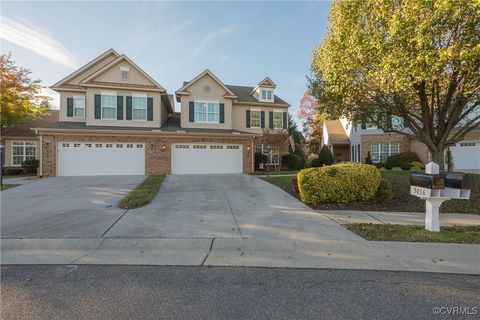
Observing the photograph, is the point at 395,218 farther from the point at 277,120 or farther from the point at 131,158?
the point at 277,120

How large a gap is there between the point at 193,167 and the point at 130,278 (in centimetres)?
1426

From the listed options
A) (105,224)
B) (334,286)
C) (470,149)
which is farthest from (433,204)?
(470,149)

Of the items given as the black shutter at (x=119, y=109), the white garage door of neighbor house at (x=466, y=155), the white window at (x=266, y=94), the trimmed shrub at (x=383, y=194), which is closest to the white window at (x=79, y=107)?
the black shutter at (x=119, y=109)

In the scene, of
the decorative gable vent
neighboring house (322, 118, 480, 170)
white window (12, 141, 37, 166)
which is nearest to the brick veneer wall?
the decorative gable vent

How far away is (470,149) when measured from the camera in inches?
872

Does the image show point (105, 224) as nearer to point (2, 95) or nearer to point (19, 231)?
→ point (19, 231)

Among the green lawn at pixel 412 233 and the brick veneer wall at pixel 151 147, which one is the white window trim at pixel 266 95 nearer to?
the brick veneer wall at pixel 151 147

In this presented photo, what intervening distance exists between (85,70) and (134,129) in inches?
272

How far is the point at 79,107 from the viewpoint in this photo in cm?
1856

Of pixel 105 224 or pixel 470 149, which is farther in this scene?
pixel 470 149

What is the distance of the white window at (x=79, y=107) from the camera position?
18.5 metres

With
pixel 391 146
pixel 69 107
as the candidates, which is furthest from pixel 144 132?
pixel 391 146

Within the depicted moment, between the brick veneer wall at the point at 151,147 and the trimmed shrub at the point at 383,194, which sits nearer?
the trimmed shrub at the point at 383,194

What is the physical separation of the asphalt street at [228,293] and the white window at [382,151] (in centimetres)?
2212
